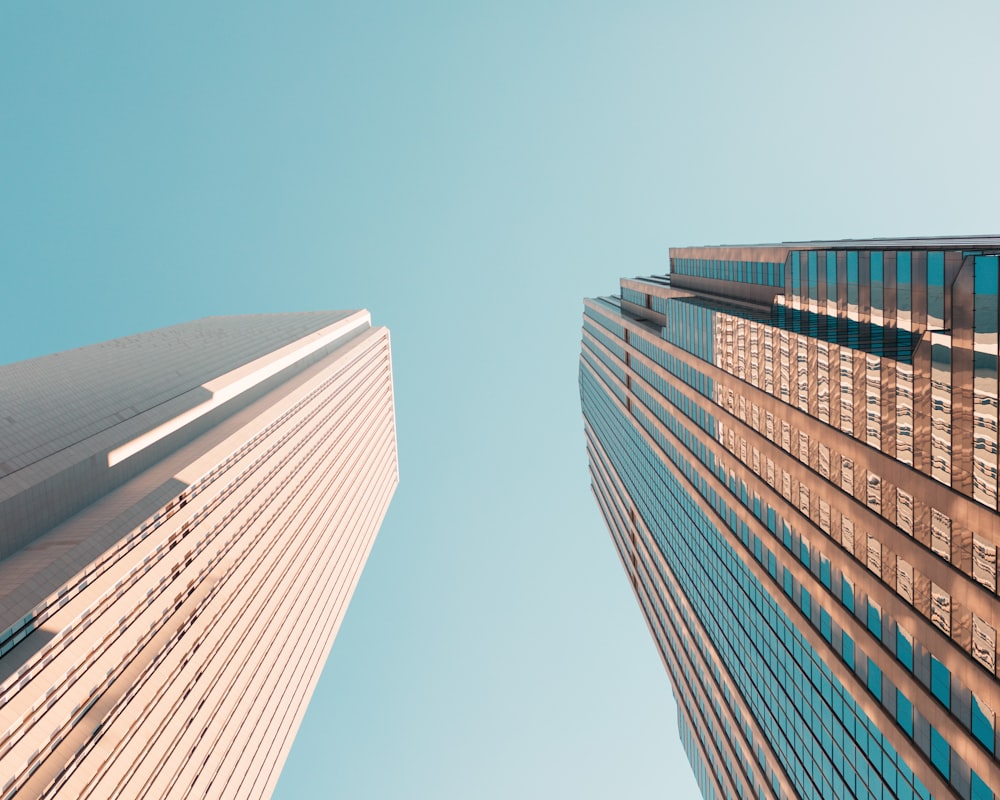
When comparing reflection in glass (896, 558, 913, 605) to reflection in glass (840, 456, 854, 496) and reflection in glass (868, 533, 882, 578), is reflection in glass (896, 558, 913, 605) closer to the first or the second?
reflection in glass (868, 533, 882, 578)

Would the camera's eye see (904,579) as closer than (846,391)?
Yes

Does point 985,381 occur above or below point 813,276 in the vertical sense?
below

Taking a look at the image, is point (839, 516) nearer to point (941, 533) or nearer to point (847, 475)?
point (847, 475)

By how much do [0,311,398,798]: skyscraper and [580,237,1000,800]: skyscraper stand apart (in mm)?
56132

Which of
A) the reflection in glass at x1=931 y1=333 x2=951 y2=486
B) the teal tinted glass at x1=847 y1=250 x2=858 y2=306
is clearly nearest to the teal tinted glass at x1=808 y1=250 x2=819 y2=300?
the teal tinted glass at x1=847 y1=250 x2=858 y2=306

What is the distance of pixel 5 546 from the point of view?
49.2 meters

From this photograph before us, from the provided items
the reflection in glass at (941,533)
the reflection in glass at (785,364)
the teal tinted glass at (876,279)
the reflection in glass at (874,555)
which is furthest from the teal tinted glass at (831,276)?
the reflection in glass at (941,533)

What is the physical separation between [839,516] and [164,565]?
60.6 metres

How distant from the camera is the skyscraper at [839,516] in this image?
1124 inches

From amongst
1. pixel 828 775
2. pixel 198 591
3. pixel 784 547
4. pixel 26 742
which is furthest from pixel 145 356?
pixel 828 775

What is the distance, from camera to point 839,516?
40188mm

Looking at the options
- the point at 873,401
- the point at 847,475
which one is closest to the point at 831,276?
the point at 873,401

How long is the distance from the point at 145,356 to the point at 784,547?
117m

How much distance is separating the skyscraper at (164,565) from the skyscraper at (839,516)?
56132mm
